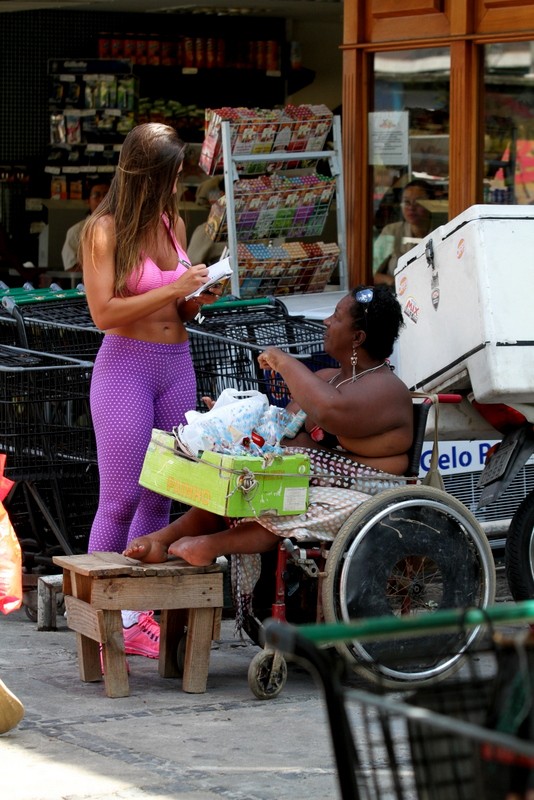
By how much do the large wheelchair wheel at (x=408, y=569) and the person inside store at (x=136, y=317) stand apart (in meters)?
0.95

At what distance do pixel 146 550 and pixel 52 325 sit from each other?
1989 mm

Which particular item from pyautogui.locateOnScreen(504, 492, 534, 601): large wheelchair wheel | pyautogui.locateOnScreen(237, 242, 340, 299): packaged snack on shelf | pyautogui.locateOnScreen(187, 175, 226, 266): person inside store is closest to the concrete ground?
pyautogui.locateOnScreen(504, 492, 534, 601): large wheelchair wheel

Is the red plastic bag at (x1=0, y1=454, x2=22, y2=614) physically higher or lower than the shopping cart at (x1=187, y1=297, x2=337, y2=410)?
lower

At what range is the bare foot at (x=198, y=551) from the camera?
4.74 metres

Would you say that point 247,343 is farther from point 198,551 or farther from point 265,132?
point 265,132

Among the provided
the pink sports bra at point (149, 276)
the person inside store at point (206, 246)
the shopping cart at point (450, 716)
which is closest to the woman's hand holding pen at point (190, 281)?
the pink sports bra at point (149, 276)

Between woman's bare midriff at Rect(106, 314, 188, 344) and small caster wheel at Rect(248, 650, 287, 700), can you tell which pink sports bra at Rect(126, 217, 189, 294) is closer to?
woman's bare midriff at Rect(106, 314, 188, 344)

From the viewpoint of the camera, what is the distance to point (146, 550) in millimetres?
4824

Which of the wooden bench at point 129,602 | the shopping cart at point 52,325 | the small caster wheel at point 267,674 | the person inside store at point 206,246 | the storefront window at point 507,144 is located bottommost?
the small caster wheel at point 267,674

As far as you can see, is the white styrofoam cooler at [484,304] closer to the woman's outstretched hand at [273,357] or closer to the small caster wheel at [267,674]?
the woman's outstretched hand at [273,357]

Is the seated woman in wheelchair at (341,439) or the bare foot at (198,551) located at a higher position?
the seated woman in wheelchair at (341,439)

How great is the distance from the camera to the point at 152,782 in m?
3.80

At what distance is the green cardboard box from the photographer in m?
4.54

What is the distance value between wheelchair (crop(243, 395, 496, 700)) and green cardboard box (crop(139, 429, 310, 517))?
17 centimetres
